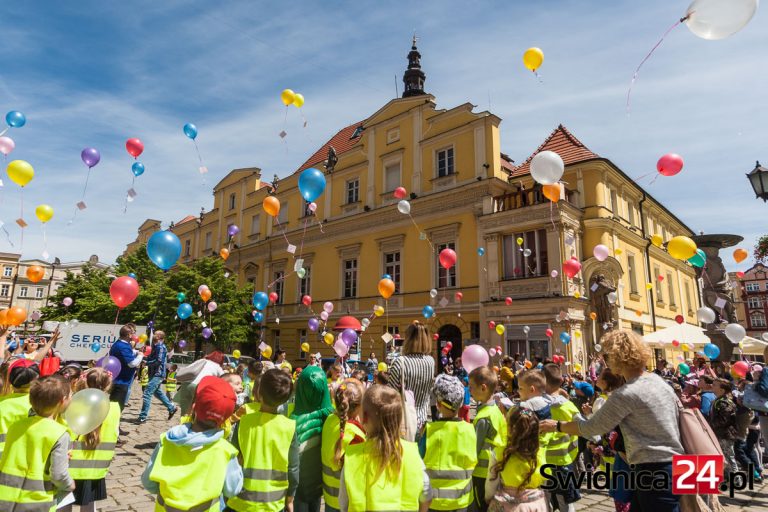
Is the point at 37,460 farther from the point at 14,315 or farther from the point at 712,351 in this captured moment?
the point at 712,351

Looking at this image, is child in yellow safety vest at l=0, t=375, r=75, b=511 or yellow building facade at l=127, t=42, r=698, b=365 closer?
child in yellow safety vest at l=0, t=375, r=75, b=511

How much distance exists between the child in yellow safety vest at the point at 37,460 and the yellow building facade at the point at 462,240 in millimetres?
9682

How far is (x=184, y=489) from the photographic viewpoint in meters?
2.41

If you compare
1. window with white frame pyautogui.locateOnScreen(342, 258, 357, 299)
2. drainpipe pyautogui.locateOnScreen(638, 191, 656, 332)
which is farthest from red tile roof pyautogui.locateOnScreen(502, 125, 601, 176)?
window with white frame pyautogui.locateOnScreen(342, 258, 357, 299)

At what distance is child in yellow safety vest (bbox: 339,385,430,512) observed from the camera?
2.28 m

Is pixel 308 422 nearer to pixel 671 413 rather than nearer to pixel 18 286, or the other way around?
pixel 671 413

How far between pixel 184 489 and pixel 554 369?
363cm

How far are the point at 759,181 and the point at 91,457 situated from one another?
876cm

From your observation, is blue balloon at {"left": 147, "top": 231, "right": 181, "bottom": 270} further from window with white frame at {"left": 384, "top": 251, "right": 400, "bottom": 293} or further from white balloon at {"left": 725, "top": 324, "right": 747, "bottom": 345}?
window with white frame at {"left": 384, "top": 251, "right": 400, "bottom": 293}

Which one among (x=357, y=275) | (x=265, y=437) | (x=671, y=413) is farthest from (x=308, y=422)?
(x=357, y=275)

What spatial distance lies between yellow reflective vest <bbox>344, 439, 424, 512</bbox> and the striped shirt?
4.92 ft

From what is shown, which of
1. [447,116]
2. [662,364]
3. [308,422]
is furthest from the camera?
[447,116]

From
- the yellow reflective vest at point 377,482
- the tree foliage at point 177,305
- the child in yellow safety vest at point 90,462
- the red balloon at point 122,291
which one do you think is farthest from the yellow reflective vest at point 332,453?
the tree foliage at point 177,305

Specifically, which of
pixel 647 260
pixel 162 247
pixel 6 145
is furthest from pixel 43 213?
pixel 647 260
